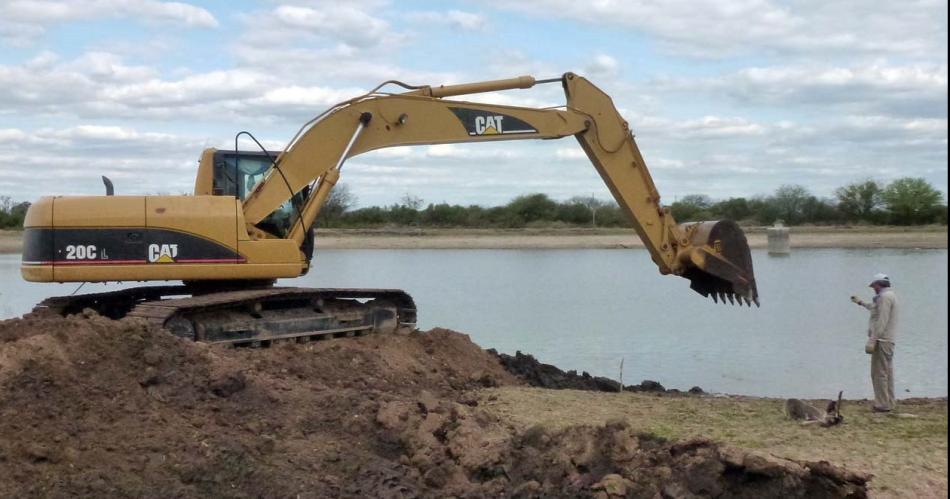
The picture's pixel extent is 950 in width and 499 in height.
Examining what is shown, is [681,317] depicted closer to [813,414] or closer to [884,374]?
[884,374]

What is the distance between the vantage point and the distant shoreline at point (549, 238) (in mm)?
40719

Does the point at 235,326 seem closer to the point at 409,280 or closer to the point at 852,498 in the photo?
the point at 852,498

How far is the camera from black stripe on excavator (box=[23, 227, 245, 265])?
12.1 metres

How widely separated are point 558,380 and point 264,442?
5.67 metres

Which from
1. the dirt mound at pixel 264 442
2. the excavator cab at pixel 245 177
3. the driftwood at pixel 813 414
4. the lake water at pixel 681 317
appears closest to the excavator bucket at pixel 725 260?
the lake water at pixel 681 317

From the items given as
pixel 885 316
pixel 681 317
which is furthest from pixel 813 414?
pixel 681 317

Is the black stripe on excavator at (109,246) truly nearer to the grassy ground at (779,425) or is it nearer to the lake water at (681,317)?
the grassy ground at (779,425)

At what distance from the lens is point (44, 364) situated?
877 cm

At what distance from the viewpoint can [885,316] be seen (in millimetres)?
10508

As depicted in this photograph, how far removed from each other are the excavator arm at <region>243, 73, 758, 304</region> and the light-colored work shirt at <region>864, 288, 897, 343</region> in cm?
222

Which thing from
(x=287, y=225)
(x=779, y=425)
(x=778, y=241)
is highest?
(x=287, y=225)

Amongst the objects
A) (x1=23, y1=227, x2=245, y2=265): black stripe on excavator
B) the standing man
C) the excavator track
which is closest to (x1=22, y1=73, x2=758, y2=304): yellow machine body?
(x1=23, y1=227, x2=245, y2=265): black stripe on excavator

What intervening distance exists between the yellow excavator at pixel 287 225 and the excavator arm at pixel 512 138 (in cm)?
Result: 1

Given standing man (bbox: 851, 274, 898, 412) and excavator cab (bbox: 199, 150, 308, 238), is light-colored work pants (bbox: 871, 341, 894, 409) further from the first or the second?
excavator cab (bbox: 199, 150, 308, 238)
